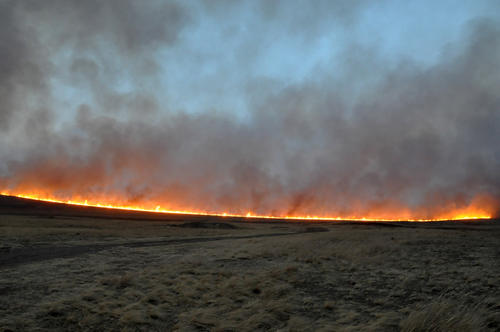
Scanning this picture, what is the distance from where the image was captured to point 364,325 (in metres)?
8.55

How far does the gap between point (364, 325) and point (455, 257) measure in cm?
1680

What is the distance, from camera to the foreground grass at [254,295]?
8.47 metres

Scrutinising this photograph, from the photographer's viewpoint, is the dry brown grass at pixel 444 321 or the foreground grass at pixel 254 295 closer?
the dry brown grass at pixel 444 321

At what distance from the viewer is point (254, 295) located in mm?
11734

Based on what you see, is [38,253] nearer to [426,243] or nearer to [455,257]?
[455,257]

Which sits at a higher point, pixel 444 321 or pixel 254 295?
pixel 444 321

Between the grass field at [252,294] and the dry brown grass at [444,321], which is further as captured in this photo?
the grass field at [252,294]

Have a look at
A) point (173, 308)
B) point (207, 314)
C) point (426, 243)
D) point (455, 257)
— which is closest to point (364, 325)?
point (207, 314)

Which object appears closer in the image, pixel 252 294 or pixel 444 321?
pixel 444 321

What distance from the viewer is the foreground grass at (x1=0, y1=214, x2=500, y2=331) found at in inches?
333

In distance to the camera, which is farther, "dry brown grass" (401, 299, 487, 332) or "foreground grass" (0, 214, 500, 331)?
"foreground grass" (0, 214, 500, 331)

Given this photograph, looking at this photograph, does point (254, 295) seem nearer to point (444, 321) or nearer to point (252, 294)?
point (252, 294)

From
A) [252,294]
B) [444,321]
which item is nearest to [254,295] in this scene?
[252,294]

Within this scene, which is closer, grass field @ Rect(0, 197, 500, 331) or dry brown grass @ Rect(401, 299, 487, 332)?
dry brown grass @ Rect(401, 299, 487, 332)
